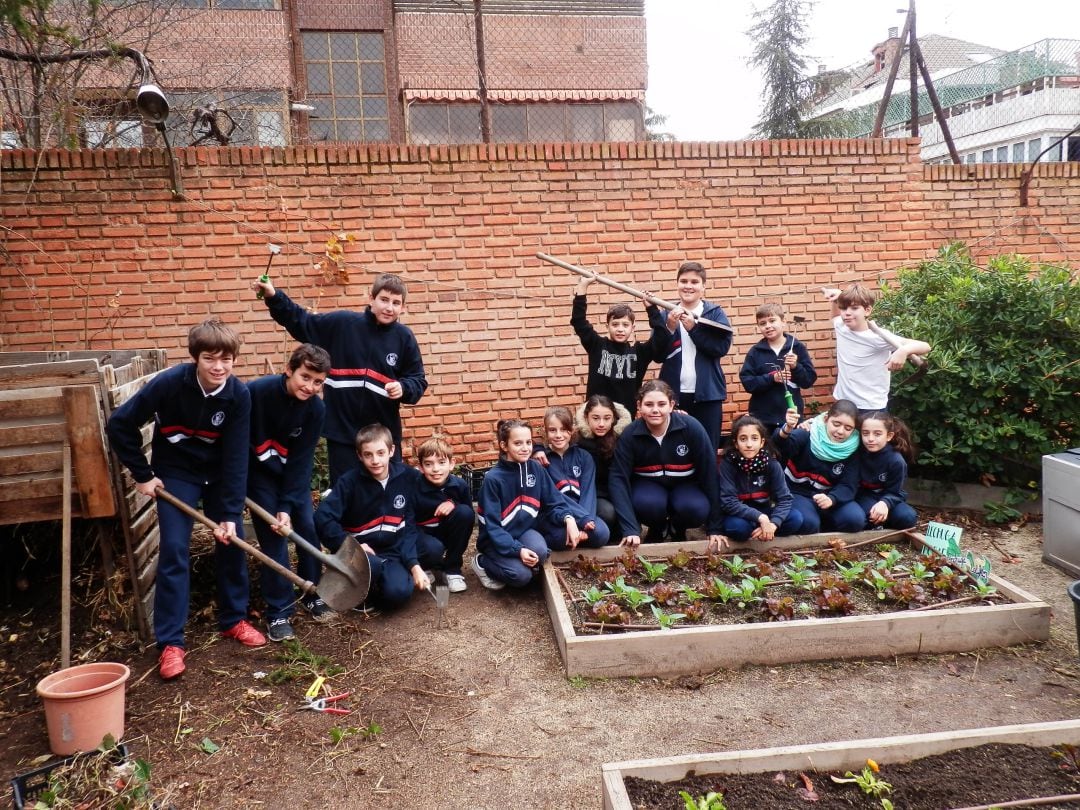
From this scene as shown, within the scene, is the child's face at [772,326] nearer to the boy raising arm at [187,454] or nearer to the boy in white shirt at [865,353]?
the boy in white shirt at [865,353]

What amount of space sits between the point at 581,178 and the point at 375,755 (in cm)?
528

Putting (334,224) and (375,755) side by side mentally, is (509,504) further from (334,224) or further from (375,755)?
(334,224)

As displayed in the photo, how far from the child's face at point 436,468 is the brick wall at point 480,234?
86.0 inches

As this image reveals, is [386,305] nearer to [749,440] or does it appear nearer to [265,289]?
[265,289]

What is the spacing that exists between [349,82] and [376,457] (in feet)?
41.6

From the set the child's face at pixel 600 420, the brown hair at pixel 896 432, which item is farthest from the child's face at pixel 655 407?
the brown hair at pixel 896 432

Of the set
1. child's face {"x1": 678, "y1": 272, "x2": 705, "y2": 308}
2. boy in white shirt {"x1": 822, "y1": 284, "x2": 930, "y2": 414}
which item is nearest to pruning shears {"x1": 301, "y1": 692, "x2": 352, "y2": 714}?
child's face {"x1": 678, "y1": 272, "x2": 705, "y2": 308}

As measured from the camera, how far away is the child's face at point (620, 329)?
214 inches

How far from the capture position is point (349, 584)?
4141 millimetres

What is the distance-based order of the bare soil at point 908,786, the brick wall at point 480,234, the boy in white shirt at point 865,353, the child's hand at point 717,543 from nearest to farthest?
the bare soil at point 908,786
the child's hand at point 717,543
the boy in white shirt at point 865,353
the brick wall at point 480,234

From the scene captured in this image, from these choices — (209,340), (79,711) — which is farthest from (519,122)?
(79,711)

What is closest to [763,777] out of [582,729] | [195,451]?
[582,729]

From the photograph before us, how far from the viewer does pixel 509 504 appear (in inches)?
186

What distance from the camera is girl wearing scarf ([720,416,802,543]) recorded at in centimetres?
491
